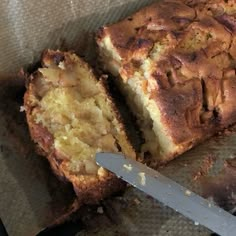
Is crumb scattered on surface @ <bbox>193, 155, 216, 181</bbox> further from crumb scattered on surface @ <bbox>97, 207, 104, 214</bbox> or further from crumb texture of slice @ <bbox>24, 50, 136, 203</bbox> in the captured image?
crumb scattered on surface @ <bbox>97, 207, 104, 214</bbox>

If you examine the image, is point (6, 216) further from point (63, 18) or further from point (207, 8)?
point (207, 8)

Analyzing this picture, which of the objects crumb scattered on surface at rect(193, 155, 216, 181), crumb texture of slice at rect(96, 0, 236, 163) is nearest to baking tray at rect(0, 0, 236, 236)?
crumb scattered on surface at rect(193, 155, 216, 181)

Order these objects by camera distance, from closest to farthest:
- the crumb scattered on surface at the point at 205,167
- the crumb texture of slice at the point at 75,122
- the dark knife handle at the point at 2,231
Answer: the dark knife handle at the point at 2,231
the crumb texture of slice at the point at 75,122
the crumb scattered on surface at the point at 205,167

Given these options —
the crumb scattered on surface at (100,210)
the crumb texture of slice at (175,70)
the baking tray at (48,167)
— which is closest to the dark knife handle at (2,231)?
the baking tray at (48,167)

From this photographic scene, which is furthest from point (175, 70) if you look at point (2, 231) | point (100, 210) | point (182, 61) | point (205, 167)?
point (2, 231)

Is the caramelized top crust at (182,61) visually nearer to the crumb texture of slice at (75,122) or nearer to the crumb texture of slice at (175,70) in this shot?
the crumb texture of slice at (175,70)

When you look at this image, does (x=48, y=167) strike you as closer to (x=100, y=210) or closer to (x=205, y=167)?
(x=100, y=210)

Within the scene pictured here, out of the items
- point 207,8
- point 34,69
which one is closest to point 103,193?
point 34,69
